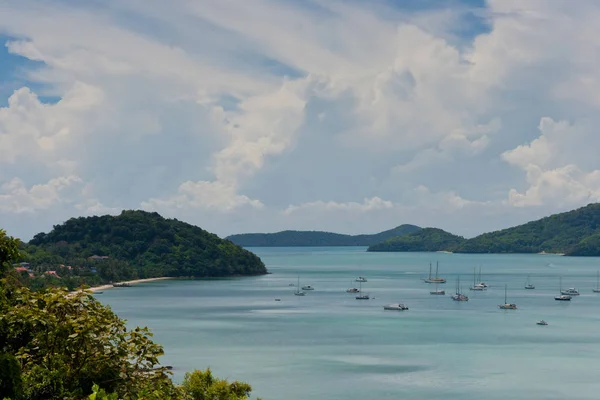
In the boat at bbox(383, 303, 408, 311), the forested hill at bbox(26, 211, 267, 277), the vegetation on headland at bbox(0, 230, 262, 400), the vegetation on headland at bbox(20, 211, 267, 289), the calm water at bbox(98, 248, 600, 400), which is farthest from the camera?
the forested hill at bbox(26, 211, 267, 277)

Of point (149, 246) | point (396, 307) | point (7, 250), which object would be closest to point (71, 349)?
point (7, 250)

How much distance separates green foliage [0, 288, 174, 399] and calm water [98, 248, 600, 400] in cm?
3059

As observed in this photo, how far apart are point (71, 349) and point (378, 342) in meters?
57.6

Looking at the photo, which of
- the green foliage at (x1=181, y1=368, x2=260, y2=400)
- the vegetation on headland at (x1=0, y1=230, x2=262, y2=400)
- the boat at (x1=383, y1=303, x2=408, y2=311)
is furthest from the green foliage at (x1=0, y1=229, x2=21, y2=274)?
the boat at (x1=383, y1=303, x2=408, y2=311)

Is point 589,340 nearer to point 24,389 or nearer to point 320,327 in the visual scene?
point 320,327

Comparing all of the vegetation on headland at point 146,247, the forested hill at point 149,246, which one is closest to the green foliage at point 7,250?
the vegetation on headland at point 146,247

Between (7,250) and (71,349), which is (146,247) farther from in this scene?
(71,349)

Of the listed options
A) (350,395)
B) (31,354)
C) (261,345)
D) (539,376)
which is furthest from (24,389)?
(261,345)

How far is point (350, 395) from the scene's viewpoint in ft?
159

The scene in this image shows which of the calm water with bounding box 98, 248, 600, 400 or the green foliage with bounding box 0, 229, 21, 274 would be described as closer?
the green foliage with bounding box 0, 229, 21, 274

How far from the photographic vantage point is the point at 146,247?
182375 mm

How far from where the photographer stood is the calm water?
5244 centimetres

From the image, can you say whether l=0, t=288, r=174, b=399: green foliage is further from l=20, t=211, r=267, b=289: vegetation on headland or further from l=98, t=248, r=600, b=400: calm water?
l=20, t=211, r=267, b=289: vegetation on headland

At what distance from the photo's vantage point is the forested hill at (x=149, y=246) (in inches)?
6919
